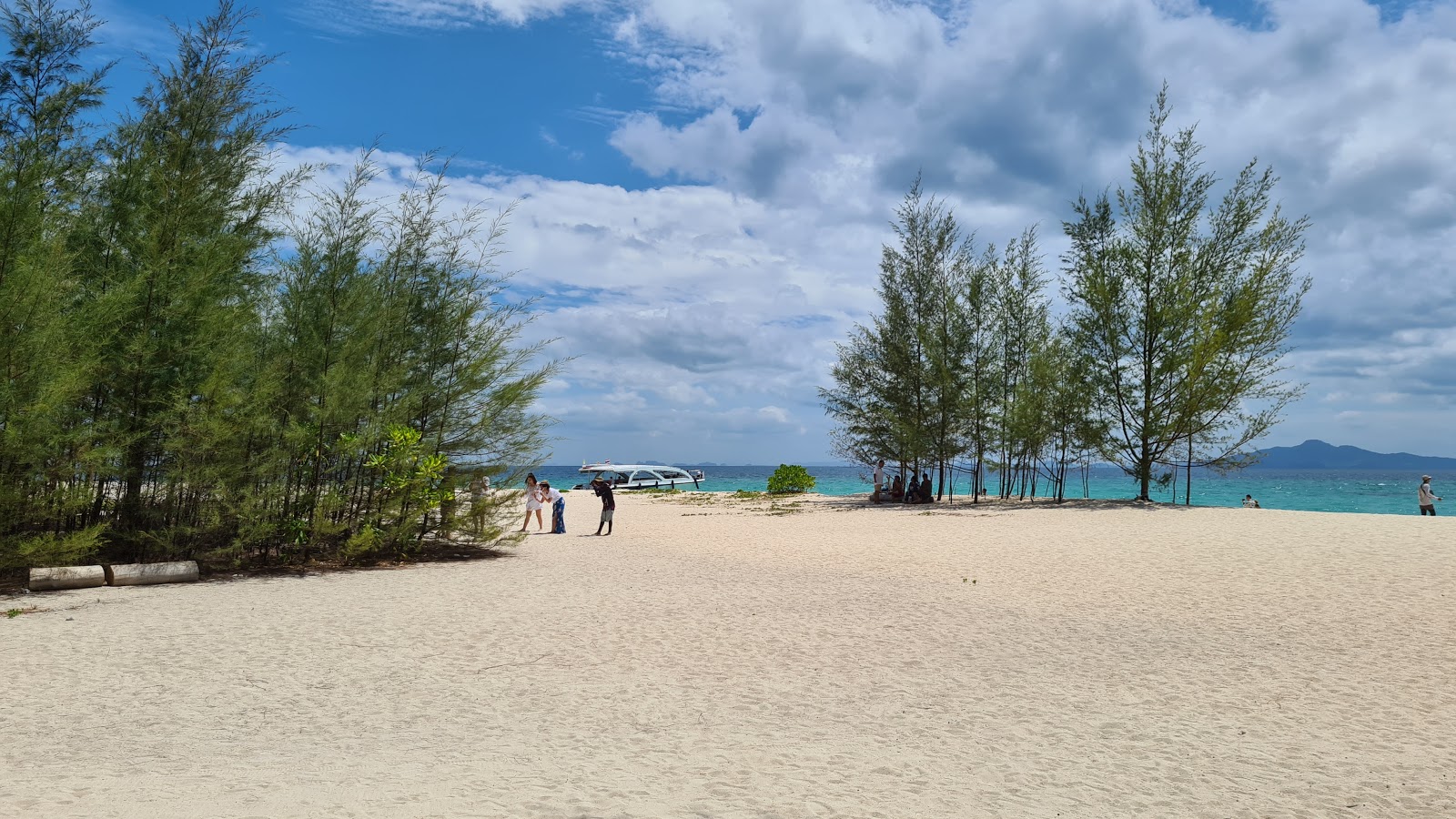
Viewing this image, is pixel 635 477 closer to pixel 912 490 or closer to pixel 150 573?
pixel 912 490

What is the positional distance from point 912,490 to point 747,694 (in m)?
25.7

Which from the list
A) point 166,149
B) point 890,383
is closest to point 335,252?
point 166,149

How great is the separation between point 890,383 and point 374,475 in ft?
70.4

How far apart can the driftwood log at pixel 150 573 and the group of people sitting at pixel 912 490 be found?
23.6 metres

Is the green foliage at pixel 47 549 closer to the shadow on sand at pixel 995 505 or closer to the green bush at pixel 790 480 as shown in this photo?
the shadow on sand at pixel 995 505

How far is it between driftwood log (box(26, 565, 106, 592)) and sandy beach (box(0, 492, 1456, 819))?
0.90 ft

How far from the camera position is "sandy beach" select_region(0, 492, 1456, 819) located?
4.95 meters

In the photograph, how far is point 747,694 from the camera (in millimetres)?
7035

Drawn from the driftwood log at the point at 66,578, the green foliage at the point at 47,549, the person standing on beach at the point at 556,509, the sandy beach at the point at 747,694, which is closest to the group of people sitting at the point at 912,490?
the person standing on beach at the point at 556,509

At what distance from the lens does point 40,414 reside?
11117 millimetres

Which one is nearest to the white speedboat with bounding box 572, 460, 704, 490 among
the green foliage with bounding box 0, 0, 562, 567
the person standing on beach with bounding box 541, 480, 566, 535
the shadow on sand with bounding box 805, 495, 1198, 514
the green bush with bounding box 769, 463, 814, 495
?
the green bush with bounding box 769, 463, 814, 495

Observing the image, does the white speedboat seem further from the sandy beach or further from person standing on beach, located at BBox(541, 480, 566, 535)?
the sandy beach

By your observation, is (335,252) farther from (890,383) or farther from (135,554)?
(890,383)

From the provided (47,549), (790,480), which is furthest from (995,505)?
(47,549)
